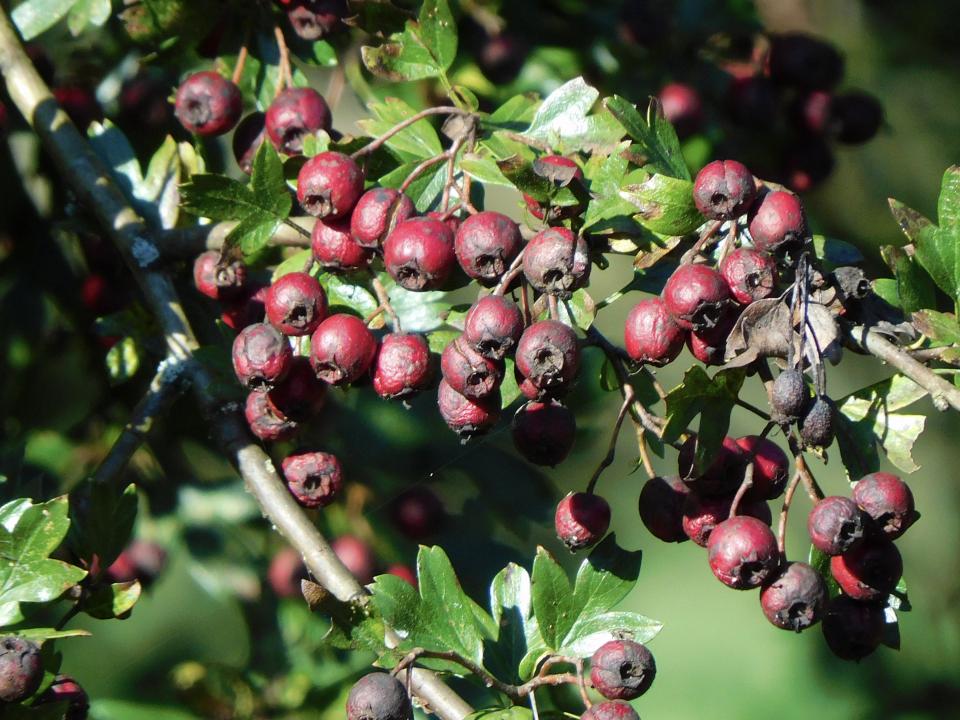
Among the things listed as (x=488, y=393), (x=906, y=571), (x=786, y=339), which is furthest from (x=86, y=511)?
(x=906, y=571)

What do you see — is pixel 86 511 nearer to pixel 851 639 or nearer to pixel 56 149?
pixel 56 149

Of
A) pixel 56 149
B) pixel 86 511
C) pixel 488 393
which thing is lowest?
pixel 86 511

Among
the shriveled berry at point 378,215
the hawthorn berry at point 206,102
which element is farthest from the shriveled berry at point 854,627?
the hawthorn berry at point 206,102

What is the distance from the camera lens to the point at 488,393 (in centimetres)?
95

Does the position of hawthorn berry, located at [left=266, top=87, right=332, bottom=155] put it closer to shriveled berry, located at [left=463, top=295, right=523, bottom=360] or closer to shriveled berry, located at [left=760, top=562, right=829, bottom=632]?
shriveled berry, located at [left=463, top=295, right=523, bottom=360]

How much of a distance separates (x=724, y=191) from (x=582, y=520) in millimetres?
347

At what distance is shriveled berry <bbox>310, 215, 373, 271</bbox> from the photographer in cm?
104

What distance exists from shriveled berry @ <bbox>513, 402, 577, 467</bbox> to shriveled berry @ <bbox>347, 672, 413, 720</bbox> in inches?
9.7

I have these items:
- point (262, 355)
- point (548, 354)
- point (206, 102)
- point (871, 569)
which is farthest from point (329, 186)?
point (871, 569)

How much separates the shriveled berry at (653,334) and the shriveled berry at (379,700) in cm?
36

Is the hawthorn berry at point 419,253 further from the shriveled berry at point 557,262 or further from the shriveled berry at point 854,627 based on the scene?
the shriveled berry at point 854,627

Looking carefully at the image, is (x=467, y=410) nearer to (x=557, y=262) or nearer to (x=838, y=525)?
(x=557, y=262)

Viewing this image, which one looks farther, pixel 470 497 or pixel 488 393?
pixel 470 497

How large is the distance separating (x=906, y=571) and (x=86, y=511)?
2127 mm
